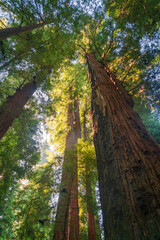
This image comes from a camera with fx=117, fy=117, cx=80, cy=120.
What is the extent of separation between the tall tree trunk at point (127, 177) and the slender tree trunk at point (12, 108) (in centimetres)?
433

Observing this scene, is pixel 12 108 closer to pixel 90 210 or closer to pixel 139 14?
pixel 90 210

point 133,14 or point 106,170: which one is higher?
point 133,14

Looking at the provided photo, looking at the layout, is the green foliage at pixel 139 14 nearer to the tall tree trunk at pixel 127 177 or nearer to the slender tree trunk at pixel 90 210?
the tall tree trunk at pixel 127 177

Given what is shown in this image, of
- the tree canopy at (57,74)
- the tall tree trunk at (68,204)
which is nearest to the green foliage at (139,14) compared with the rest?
the tree canopy at (57,74)

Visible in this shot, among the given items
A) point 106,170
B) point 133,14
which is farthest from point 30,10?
point 106,170

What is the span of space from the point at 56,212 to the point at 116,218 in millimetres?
3201

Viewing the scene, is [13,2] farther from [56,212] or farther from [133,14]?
[56,212]

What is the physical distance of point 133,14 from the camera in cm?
406

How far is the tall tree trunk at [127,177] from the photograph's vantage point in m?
0.85

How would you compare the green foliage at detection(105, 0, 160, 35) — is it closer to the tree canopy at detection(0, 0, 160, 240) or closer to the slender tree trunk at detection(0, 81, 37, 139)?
the tree canopy at detection(0, 0, 160, 240)

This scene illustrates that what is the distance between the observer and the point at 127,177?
1.14 meters

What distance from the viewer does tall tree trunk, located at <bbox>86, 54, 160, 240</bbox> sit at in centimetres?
85

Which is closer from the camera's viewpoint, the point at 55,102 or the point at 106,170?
the point at 106,170

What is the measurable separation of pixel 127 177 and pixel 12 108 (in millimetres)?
5547
